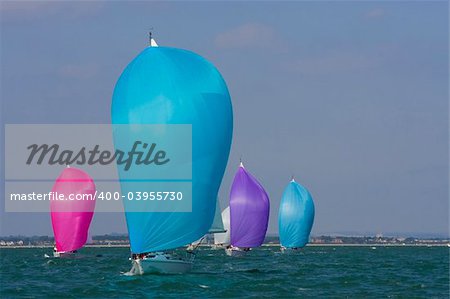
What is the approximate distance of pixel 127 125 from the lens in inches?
1674

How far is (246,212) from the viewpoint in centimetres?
8075

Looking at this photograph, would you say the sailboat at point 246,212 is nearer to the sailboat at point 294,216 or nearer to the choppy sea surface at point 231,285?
the sailboat at point 294,216

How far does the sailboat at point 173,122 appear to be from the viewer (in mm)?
42375

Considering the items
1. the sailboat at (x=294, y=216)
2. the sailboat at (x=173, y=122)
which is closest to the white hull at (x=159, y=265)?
the sailboat at (x=173, y=122)

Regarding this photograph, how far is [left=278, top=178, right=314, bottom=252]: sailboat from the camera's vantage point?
9212cm

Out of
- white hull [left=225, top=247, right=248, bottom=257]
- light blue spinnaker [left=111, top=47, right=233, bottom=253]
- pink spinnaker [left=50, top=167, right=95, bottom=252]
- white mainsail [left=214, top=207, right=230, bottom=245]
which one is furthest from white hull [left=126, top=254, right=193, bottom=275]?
white mainsail [left=214, top=207, right=230, bottom=245]

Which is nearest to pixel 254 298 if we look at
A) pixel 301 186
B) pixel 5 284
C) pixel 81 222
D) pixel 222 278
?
pixel 222 278

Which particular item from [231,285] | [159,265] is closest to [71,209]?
[159,265]

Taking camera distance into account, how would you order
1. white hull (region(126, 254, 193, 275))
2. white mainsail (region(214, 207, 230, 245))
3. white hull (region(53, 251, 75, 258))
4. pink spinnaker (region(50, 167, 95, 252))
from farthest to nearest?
white mainsail (region(214, 207, 230, 245)), white hull (region(53, 251, 75, 258)), pink spinnaker (region(50, 167, 95, 252)), white hull (region(126, 254, 193, 275))

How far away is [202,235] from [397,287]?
9.18 m

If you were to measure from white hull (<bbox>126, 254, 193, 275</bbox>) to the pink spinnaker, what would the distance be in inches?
1321

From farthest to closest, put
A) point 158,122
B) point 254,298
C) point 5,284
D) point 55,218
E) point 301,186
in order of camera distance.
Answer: point 301,186
point 55,218
point 5,284
point 158,122
point 254,298

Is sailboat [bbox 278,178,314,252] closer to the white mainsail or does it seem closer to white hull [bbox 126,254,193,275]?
the white mainsail

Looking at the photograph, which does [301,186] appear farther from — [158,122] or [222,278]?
[158,122]
